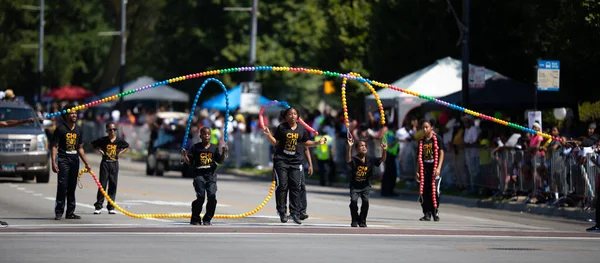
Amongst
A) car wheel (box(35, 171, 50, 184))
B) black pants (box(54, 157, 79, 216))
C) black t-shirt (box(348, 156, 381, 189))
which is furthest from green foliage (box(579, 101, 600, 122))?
car wheel (box(35, 171, 50, 184))

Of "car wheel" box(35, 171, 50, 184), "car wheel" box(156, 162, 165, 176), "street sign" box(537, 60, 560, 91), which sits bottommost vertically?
"car wheel" box(35, 171, 50, 184)

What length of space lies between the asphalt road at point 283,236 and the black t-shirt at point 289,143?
3.36 feet

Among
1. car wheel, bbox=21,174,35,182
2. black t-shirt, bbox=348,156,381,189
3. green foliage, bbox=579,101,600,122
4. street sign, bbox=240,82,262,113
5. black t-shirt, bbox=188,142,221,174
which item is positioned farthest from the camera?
street sign, bbox=240,82,262,113

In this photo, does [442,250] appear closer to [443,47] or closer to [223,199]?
[223,199]

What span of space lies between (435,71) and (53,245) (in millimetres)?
20524

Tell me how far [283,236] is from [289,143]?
2.83 m

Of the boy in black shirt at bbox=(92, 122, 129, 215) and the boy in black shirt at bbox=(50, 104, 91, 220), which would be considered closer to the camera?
the boy in black shirt at bbox=(50, 104, 91, 220)

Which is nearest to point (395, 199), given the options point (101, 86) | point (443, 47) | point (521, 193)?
point (521, 193)

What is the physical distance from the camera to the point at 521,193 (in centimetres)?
2788

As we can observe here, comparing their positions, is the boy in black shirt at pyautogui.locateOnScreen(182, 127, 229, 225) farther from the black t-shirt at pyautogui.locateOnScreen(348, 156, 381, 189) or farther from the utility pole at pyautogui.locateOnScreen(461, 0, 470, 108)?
the utility pole at pyautogui.locateOnScreen(461, 0, 470, 108)

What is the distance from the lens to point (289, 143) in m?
20.7

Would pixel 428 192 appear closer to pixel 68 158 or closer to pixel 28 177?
pixel 68 158

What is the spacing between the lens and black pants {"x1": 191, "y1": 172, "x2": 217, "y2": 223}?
781 inches

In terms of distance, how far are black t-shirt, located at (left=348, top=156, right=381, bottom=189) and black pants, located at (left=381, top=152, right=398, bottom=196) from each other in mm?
11103
